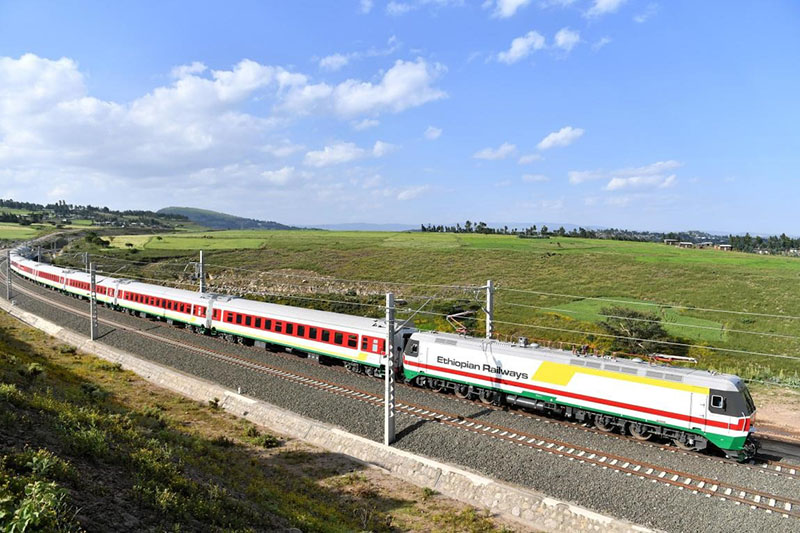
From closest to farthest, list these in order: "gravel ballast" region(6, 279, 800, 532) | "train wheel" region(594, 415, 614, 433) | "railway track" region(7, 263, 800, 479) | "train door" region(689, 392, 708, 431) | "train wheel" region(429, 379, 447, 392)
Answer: "gravel ballast" region(6, 279, 800, 532) → "railway track" region(7, 263, 800, 479) → "train door" region(689, 392, 708, 431) → "train wheel" region(594, 415, 614, 433) → "train wheel" region(429, 379, 447, 392)

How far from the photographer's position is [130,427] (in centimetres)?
1812

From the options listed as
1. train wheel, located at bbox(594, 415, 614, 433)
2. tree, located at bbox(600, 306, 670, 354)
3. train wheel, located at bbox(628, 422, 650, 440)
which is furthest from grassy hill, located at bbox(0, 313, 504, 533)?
tree, located at bbox(600, 306, 670, 354)

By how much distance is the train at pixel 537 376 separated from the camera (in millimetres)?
19188

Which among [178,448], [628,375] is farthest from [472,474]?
[178,448]

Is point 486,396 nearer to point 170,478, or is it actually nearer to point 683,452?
point 683,452

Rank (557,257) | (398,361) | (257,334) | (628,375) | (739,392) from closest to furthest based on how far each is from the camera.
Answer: (739,392)
(628,375)
(398,361)
(257,334)
(557,257)

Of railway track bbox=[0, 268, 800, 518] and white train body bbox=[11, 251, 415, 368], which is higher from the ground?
white train body bbox=[11, 251, 415, 368]

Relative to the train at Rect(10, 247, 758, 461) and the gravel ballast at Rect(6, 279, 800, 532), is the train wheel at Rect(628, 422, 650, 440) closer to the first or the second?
the train at Rect(10, 247, 758, 461)

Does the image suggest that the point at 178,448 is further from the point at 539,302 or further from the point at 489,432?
the point at 539,302

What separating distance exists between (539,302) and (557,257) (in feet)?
100

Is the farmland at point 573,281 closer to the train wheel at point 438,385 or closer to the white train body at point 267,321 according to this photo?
the train wheel at point 438,385

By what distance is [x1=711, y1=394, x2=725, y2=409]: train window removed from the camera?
1880 cm

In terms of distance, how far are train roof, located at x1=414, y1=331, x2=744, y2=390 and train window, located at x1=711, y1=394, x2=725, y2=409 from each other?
0.38 m

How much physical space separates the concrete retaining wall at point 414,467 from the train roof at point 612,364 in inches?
291
